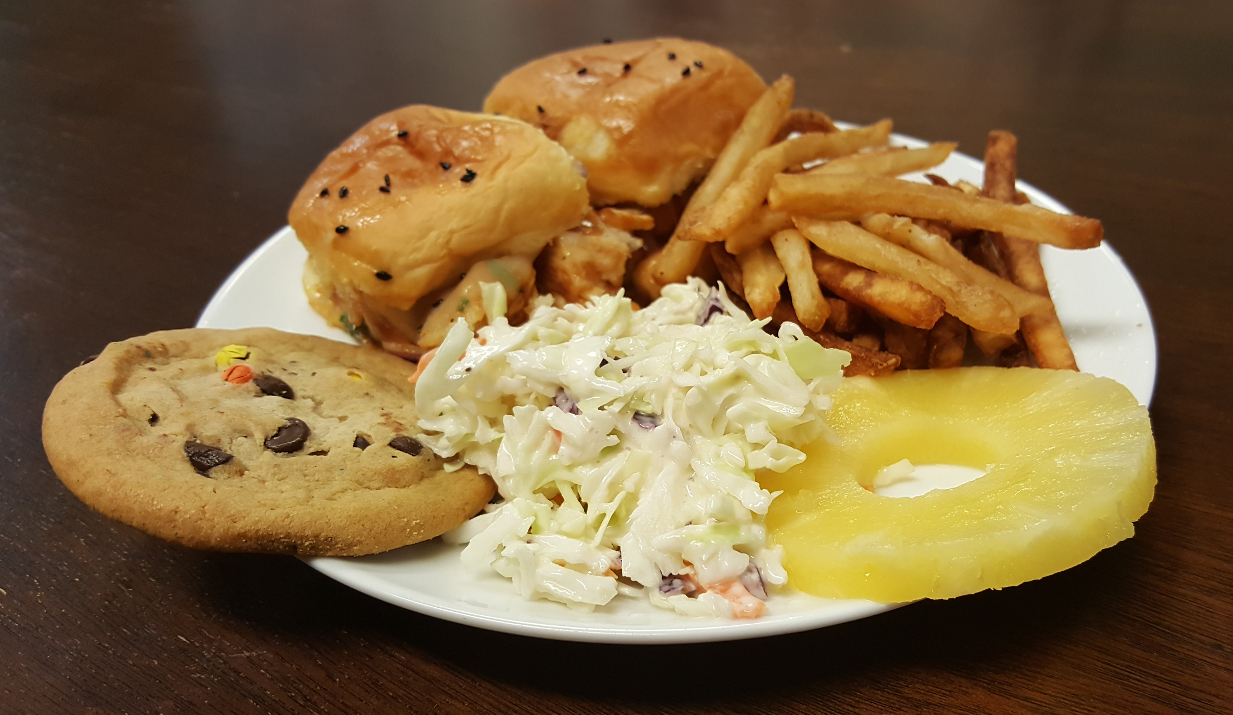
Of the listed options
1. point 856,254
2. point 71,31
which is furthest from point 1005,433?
point 71,31

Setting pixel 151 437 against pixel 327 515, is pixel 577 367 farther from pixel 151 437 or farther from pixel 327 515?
pixel 151 437

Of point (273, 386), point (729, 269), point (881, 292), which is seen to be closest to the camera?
point (273, 386)

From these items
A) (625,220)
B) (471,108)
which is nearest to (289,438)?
(625,220)

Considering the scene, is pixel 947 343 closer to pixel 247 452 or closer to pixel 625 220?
pixel 625 220

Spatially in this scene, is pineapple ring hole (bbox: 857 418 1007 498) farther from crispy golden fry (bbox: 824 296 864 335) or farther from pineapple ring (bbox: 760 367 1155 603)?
crispy golden fry (bbox: 824 296 864 335)

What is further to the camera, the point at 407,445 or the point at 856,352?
the point at 856,352

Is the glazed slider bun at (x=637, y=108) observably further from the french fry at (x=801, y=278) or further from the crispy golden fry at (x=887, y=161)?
the french fry at (x=801, y=278)

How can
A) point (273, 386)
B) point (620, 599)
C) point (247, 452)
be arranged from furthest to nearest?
1. point (273, 386)
2. point (247, 452)
3. point (620, 599)
